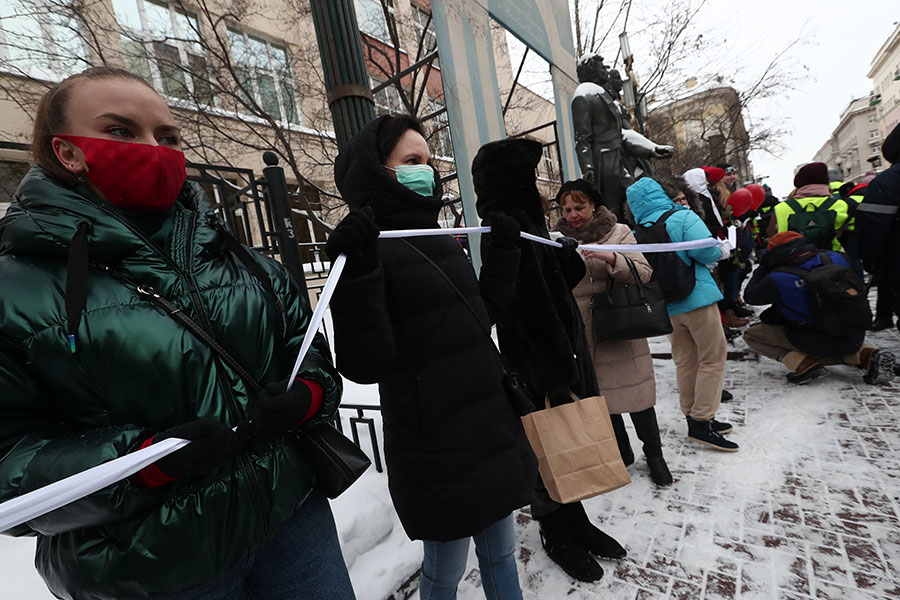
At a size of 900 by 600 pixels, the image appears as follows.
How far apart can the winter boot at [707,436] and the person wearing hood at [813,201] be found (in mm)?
3190

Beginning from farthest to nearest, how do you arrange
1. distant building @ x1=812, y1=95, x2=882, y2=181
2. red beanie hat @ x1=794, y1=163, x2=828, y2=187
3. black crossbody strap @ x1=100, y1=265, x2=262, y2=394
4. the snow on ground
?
distant building @ x1=812, y1=95, x2=882, y2=181 < red beanie hat @ x1=794, y1=163, x2=828, y2=187 < the snow on ground < black crossbody strap @ x1=100, y1=265, x2=262, y2=394

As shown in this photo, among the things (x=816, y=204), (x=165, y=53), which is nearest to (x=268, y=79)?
(x=165, y=53)

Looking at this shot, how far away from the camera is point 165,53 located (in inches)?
260

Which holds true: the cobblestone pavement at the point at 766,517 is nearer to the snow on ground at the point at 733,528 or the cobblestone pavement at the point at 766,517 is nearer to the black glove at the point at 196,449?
the snow on ground at the point at 733,528

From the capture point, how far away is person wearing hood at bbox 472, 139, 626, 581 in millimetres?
2000

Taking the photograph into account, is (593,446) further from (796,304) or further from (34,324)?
(796,304)

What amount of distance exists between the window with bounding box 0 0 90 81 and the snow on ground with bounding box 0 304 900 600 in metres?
5.74

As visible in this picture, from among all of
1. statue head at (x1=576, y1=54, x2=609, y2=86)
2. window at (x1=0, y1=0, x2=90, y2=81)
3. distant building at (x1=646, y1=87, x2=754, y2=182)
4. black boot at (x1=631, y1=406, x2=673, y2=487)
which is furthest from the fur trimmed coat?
distant building at (x1=646, y1=87, x2=754, y2=182)

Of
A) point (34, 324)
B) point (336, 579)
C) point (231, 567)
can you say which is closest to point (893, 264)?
point (336, 579)

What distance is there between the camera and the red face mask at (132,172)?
104 centimetres

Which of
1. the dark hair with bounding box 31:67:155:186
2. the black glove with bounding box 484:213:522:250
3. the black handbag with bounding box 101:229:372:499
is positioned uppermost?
the dark hair with bounding box 31:67:155:186

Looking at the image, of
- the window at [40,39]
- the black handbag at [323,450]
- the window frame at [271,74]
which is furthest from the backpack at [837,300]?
the window at [40,39]

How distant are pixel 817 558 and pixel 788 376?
281 centimetres

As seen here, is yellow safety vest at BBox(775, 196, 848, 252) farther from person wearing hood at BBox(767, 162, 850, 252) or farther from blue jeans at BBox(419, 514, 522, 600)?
blue jeans at BBox(419, 514, 522, 600)
